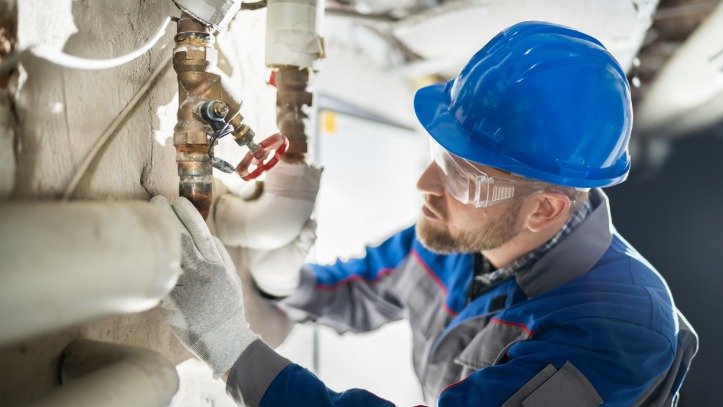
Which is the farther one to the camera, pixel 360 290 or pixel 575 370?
pixel 360 290

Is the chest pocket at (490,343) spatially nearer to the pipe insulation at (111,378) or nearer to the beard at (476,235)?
the beard at (476,235)

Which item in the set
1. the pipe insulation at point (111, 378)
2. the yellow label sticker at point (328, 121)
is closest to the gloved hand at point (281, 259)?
the pipe insulation at point (111, 378)

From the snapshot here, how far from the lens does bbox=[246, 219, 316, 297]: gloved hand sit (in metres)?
1.07

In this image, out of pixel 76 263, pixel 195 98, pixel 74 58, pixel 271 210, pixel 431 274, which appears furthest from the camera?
pixel 431 274

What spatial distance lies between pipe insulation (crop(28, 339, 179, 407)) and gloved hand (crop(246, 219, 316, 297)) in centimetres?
39

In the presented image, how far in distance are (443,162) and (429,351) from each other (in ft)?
1.57

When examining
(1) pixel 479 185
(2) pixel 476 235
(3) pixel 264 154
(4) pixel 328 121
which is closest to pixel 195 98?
(3) pixel 264 154

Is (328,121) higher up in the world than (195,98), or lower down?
lower down

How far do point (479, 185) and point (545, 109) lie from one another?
0.61ft

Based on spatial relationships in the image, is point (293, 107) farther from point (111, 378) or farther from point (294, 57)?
point (111, 378)

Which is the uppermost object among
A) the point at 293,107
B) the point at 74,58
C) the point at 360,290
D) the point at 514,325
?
the point at 74,58

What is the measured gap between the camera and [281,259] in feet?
3.52

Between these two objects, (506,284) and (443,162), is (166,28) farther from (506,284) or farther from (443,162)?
(506,284)

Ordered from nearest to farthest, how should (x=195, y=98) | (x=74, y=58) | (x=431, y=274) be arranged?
(x=74, y=58)
(x=195, y=98)
(x=431, y=274)
